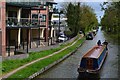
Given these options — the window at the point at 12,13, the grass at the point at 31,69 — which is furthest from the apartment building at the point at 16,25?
the grass at the point at 31,69

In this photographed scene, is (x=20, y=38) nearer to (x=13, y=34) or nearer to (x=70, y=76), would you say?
(x=13, y=34)

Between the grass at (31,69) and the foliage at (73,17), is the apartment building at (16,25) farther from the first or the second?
Result: the foliage at (73,17)

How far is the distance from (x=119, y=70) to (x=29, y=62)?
8.73 meters

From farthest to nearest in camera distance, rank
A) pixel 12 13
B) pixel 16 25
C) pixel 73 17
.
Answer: pixel 73 17 < pixel 12 13 < pixel 16 25

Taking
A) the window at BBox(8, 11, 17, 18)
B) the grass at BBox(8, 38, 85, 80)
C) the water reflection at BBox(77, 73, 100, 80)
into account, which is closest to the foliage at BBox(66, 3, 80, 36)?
the window at BBox(8, 11, 17, 18)

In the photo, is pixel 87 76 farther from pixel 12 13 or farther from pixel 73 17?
pixel 73 17

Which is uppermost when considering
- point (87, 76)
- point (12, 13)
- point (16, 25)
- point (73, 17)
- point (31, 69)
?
point (12, 13)

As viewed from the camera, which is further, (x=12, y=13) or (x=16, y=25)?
(x=12, y=13)

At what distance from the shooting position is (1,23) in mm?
30531

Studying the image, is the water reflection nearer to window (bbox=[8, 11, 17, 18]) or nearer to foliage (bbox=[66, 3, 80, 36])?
window (bbox=[8, 11, 17, 18])

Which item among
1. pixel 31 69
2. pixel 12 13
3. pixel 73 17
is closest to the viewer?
pixel 31 69

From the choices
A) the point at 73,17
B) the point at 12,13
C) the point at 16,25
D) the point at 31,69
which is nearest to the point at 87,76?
the point at 31,69

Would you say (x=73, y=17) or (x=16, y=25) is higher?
(x=73, y=17)

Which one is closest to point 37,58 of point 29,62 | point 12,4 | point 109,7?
point 29,62
